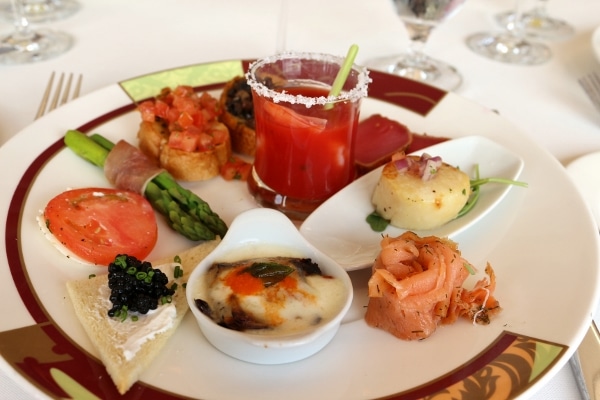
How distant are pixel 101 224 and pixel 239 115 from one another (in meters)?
0.98

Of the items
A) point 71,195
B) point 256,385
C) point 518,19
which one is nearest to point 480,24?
point 518,19

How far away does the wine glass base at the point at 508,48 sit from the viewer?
4.07 meters

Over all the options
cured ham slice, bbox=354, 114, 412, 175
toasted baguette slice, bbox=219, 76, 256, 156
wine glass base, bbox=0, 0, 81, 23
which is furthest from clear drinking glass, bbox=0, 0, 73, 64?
cured ham slice, bbox=354, 114, 412, 175

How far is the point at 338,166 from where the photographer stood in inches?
100

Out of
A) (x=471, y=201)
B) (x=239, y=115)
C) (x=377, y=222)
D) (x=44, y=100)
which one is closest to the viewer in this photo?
(x=377, y=222)

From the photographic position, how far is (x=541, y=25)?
15.1 feet

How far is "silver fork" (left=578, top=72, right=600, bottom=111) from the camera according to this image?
3545mm

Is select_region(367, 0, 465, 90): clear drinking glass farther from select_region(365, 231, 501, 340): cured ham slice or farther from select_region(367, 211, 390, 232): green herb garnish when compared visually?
select_region(365, 231, 501, 340): cured ham slice

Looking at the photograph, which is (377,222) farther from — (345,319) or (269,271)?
(269,271)

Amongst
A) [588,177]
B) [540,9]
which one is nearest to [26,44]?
[588,177]

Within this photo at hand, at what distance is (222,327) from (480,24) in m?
3.65

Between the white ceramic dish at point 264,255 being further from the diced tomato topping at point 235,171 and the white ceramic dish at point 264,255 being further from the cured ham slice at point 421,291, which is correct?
the diced tomato topping at point 235,171

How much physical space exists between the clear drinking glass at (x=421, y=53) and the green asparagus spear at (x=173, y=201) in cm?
168

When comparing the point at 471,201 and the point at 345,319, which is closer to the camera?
the point at 345,319
